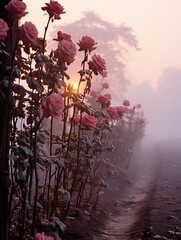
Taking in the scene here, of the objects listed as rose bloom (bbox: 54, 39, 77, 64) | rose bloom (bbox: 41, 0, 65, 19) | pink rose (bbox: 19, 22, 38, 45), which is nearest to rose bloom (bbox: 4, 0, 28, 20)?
pink rose (bbox: 19, 22, 38, 45)

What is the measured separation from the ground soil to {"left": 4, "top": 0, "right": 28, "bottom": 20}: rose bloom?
3.01 meters

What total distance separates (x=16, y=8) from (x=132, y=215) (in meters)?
5.29

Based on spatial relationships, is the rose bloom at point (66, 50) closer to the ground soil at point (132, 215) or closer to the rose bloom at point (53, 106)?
the rose bloom at point (53, 106)

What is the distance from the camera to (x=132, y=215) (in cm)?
687

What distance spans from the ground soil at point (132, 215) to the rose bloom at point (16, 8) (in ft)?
9.86

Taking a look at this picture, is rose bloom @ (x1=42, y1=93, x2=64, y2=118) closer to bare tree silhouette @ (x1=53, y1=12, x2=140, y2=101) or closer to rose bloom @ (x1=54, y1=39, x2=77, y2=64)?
rose bloom @ (x1=54, y1=39, x2=77, y2=64)

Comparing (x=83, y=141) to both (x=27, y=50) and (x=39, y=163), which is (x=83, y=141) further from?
(x=27, y=50)

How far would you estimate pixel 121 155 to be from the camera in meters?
11.5

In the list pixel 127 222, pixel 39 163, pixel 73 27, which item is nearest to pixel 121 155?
pixel 127 222

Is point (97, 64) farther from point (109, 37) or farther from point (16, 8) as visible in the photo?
point (109, 37)

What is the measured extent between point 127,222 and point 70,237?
2123 millimetres

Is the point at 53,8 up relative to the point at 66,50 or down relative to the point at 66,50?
up

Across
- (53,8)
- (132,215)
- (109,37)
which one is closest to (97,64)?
(53,8)

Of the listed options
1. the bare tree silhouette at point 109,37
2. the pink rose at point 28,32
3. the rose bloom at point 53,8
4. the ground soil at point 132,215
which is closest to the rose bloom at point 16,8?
the pink rose at point 28,32
